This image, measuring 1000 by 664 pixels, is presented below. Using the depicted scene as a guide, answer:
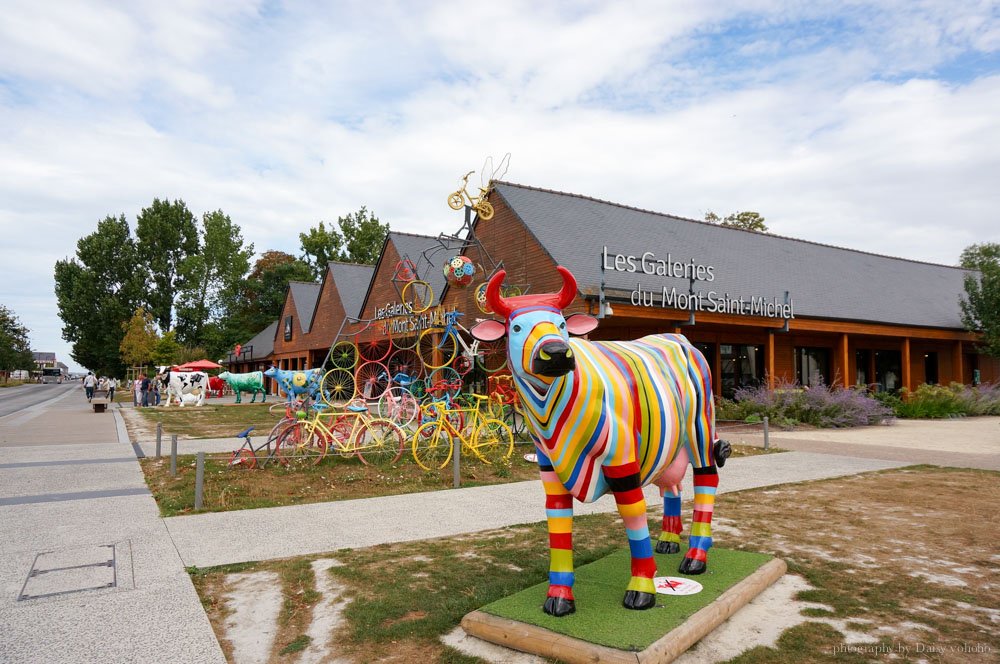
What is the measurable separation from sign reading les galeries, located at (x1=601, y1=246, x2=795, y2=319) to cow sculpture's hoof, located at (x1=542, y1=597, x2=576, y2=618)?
1295 centimetres

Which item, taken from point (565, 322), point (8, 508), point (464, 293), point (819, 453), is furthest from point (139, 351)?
point (565, 322)

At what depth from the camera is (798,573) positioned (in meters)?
5.23

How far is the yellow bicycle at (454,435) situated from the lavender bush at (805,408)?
9365 mm

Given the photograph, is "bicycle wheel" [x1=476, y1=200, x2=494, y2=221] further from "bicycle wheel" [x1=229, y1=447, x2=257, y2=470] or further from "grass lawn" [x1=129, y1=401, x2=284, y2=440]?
"grass lawn" [x1=129, y1=401, x2=284, y2=440]

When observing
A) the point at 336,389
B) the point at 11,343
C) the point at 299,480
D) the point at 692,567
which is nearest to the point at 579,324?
the point at 692,567

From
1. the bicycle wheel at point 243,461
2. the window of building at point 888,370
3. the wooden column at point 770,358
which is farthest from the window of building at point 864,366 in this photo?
the bicycle wheel at point 243,461

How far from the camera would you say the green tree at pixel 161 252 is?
57.5 m

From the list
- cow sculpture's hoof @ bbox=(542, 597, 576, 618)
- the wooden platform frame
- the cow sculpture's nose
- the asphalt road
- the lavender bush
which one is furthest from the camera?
the asphalt road

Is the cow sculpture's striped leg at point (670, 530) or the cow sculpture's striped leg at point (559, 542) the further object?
the cow sculpture's striped leg at point (670, 530)


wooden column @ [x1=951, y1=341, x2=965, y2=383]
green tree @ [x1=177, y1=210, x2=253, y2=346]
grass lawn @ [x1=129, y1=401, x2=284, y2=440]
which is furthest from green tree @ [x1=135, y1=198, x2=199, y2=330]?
wooden column @ [x1=951, y1=341, x2=965, y2=383]

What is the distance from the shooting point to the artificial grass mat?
363cm

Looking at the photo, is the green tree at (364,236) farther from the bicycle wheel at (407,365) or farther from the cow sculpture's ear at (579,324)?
the cow sculpture's ear at (579,324)

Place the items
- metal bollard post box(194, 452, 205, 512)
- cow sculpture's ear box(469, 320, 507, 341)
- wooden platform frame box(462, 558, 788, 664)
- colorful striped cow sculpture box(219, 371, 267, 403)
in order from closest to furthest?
wooden platform frame box(462, 558, 788, 664), cow sculpture's ear box(469, 320, 507, 341), metal bollard post box(194, 452, 205, 512), colorful striped cow sculpture box(219, 371, 267, 403)

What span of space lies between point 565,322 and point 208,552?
4102 mm
